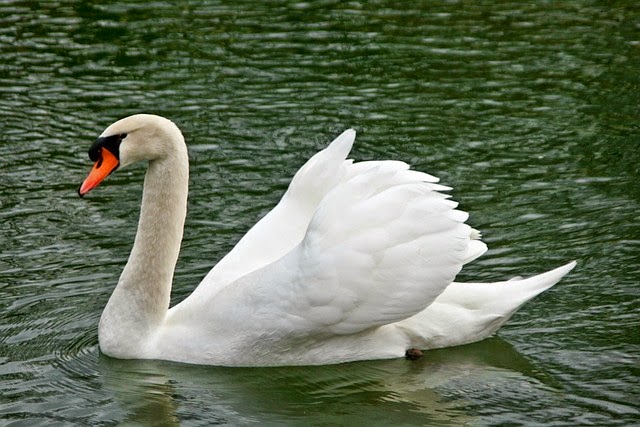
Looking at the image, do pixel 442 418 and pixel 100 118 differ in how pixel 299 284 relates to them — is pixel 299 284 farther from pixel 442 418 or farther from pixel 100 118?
pixel 100 118

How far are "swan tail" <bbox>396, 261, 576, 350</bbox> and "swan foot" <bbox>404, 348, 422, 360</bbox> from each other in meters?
0.08

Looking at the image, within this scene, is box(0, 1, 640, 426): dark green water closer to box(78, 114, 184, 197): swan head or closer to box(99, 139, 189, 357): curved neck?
box(99, 139, 189, 357): curved neck

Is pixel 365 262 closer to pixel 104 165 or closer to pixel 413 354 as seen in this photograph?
pixel 413 354

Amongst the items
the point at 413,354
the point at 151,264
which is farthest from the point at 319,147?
the point at 413,354

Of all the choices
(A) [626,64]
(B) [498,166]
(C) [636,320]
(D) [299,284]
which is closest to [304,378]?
(D) [299,284]

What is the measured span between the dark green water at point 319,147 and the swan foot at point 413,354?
0.07m

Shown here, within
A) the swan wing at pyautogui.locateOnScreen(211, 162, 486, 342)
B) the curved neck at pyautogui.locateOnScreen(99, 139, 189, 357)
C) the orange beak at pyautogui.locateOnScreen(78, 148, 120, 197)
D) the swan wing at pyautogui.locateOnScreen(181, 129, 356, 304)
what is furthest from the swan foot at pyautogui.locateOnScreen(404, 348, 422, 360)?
the orange beak at pyautogui.locateOnScreen(78, 148, 120, 197)

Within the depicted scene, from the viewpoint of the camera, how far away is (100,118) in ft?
46.2

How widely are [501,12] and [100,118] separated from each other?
224 inches

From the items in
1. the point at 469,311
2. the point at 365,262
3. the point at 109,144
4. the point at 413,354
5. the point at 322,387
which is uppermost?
the point at 109,144

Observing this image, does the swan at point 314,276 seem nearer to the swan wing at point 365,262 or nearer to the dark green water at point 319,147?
the swan wing at point 365,262

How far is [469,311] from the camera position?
9008 mm

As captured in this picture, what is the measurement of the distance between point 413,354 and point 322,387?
625mm

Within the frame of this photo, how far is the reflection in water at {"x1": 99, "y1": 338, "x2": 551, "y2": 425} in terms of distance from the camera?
8344 millimetres
